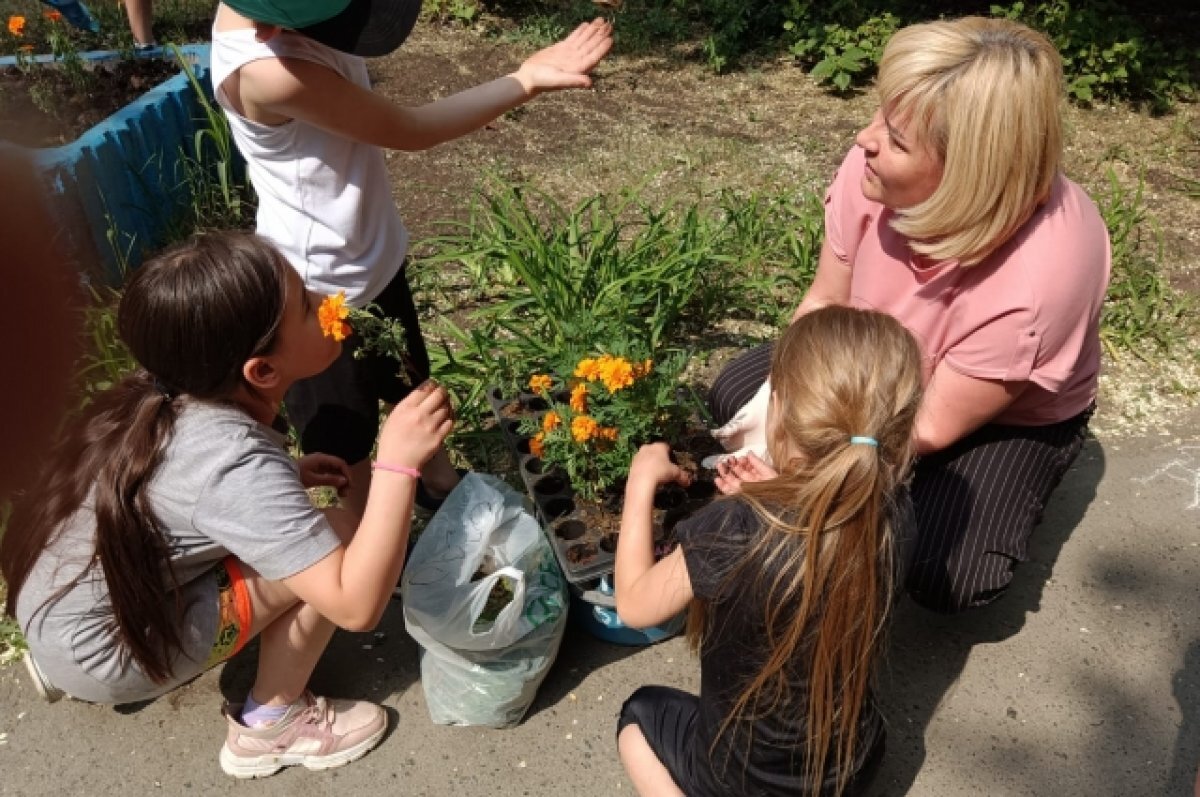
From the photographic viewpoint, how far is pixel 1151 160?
4.49m

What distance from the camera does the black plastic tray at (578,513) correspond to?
2250mm

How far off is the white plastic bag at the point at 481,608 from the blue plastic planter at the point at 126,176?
1.82 metres

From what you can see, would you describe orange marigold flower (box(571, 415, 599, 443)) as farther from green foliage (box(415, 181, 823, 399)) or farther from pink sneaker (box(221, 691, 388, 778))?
pink sneaker (box(221, 691, 388, 778))

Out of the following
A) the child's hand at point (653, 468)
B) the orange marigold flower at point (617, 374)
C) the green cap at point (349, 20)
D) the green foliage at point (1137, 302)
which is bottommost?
the green foliage at point (1137, 302)

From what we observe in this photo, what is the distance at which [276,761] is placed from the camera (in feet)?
7.09

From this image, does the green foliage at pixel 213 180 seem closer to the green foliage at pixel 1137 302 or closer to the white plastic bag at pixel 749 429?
the white plastic bag at pixel 749 429

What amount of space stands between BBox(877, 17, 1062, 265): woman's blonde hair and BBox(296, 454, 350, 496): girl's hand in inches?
54.9

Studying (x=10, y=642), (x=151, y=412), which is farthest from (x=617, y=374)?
(x=10, y=642)

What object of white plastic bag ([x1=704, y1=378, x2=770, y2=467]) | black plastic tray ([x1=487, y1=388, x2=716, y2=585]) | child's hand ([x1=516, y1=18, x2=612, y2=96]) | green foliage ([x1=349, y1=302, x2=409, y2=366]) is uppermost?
child's hand ([x1=516, y1=18, x2=612, y2=96])

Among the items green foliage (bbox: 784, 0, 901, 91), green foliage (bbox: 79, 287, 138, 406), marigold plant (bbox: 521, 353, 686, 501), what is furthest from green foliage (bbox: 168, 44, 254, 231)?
green foliage (bbox: 784, 0, 901, 91)

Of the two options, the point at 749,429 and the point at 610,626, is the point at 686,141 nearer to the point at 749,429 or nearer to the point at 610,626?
the point at 749,429

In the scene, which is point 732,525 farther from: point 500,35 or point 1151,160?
point 500,35

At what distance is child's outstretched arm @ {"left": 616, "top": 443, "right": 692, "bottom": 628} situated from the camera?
181 centimetres

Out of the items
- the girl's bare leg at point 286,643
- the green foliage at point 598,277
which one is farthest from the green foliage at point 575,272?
the girl's bare leg at point 286,643
